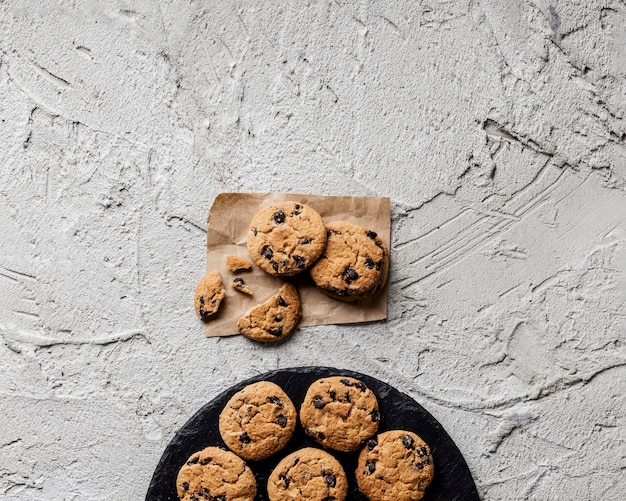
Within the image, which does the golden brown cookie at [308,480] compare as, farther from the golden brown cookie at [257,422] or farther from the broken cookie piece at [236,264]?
the broken cookie piece at [236,264]

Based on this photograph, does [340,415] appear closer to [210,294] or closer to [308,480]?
[308,480]

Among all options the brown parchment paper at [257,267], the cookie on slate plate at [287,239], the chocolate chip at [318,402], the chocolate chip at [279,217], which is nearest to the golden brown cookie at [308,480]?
the chocolate chip at [318,402]

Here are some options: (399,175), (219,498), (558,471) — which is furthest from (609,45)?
(219,498)

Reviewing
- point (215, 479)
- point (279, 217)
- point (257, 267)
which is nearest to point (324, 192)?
point (279, 217)

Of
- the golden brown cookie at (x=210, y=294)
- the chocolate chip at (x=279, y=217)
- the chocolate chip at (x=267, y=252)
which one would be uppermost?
the chocolate chip at (x=279, y=217)

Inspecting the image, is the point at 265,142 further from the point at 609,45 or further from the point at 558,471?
the point at 558,471

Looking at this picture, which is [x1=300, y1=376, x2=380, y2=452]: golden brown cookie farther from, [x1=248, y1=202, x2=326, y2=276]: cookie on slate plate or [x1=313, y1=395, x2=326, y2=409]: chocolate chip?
[x1=248, y1=202, x2=326, y2=276]: cookie on slate plate
